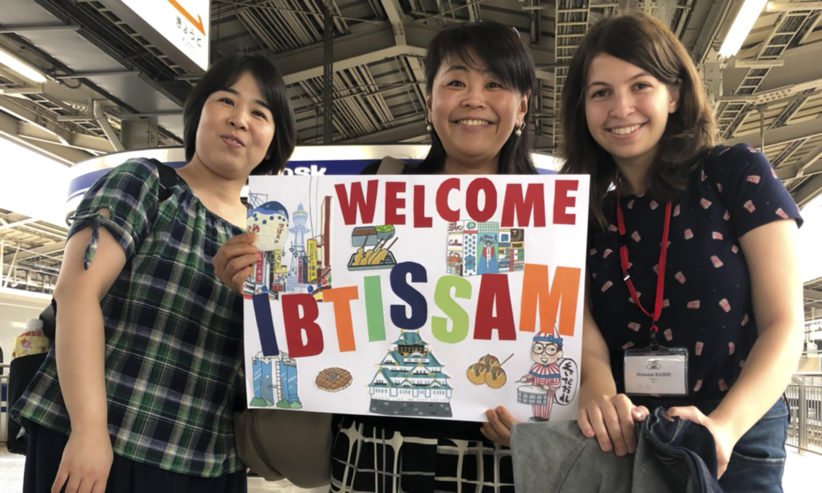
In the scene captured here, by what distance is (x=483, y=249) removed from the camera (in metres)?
1.34

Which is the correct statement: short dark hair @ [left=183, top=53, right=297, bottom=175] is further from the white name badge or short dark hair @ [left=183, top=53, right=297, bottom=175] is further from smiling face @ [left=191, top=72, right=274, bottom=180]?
the white name badge

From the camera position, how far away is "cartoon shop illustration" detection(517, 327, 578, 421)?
1.30 metres

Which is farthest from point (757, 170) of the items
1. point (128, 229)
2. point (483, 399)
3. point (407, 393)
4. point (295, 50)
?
point (295, 50)

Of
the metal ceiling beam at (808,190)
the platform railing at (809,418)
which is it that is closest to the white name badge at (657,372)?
the platform railing at (809,418)

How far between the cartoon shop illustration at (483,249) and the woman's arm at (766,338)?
0.42m

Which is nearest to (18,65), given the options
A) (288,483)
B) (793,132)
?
(288,483)

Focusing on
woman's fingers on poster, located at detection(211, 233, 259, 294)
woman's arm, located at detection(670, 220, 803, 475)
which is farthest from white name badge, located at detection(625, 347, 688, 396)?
woman's fingers on poster, located at detection(211, 233, 259, 294)

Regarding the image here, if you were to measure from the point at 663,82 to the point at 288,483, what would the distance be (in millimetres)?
5859

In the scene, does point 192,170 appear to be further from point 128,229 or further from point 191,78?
point 191,78

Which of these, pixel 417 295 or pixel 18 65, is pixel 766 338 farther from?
pixel 18 65

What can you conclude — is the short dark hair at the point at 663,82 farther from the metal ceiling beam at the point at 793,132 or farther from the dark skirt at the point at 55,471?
the metal ceiling beam at the point at 793,132

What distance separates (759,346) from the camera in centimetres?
118

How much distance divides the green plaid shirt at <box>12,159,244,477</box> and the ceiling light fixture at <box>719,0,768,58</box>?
5.05 meters

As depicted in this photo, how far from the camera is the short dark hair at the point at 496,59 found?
5.15 feet
